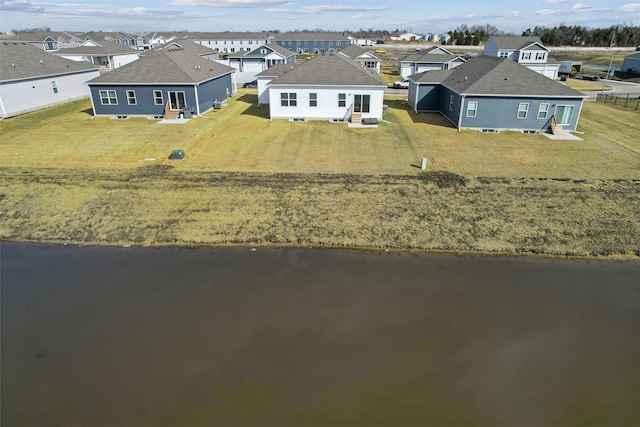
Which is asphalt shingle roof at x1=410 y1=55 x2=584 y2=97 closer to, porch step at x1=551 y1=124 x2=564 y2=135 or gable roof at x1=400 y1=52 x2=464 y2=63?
porch step at x1=551 y1=124 x2=564 y2=135

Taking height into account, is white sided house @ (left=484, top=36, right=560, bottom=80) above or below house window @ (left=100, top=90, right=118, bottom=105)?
above

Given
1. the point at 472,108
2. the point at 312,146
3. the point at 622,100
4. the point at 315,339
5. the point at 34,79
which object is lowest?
the point at 315,339

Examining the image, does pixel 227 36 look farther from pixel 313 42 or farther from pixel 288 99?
pixel 288 99

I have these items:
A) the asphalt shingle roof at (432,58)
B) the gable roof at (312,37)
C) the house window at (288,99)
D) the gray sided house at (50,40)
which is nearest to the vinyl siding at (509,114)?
the house window at (288,99)

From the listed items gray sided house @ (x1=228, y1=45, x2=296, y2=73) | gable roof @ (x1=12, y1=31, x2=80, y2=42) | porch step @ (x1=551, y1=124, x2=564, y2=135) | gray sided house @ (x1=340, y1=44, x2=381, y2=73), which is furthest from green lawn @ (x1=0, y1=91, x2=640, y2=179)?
gable roof @ (x1=12, y1=31, x2=80, y2=42)

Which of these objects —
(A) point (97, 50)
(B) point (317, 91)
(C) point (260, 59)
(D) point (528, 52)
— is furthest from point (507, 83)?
(A) point (97, 50)

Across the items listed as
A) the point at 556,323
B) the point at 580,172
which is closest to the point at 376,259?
the point at 556,323

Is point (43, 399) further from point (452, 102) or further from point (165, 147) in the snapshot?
point (452, 102)
